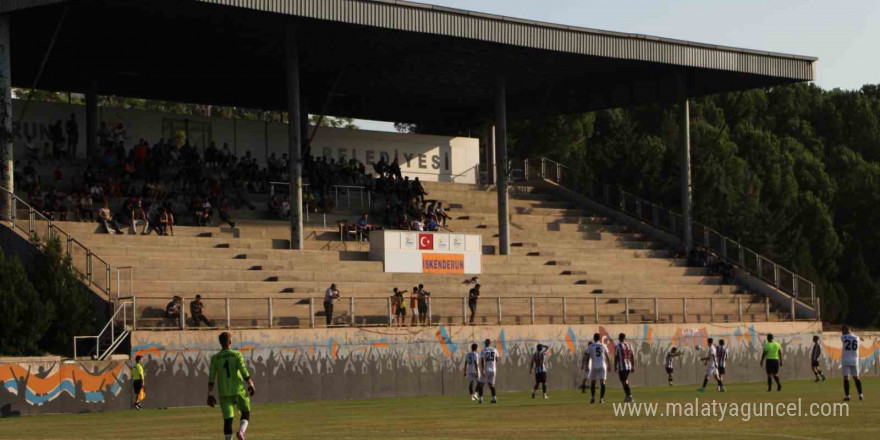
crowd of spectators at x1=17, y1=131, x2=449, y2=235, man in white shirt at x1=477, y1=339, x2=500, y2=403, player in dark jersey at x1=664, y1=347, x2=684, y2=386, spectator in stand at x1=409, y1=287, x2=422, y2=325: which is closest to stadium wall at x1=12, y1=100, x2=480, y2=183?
crowd of spectators at x1=17, y1=131, x2=449, y2=235

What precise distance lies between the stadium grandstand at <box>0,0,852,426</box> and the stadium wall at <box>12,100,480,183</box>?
12 cm

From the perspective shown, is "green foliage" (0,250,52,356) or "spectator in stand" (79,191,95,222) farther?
"spectator in stand" (79,191,95,222)

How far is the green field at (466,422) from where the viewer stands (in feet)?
69.1

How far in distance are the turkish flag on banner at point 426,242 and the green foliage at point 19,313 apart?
15875 mm

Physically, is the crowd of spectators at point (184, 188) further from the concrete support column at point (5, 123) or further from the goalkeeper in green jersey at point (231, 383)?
the goalkeeper in green jersey at point (231, 383)

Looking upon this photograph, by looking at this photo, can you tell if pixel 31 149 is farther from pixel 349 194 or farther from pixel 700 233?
pixel 700 233

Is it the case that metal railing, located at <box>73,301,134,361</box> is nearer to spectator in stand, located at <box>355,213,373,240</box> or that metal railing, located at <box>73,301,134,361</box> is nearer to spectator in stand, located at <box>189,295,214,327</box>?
spectator in stand, located at <box>189,295,214,327</box>

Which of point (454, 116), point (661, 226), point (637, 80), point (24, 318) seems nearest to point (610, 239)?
point (661, 226)

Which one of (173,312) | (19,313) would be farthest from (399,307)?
(19,313)

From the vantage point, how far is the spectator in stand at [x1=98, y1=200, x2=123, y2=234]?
41625 millimetres

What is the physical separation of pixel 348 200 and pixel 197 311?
63.1 feet

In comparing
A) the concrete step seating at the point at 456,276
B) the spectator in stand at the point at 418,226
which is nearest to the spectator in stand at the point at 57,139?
the concrete step seating at the point at 456,276

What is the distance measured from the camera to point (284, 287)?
1640 inches

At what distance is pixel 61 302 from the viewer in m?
34.8
